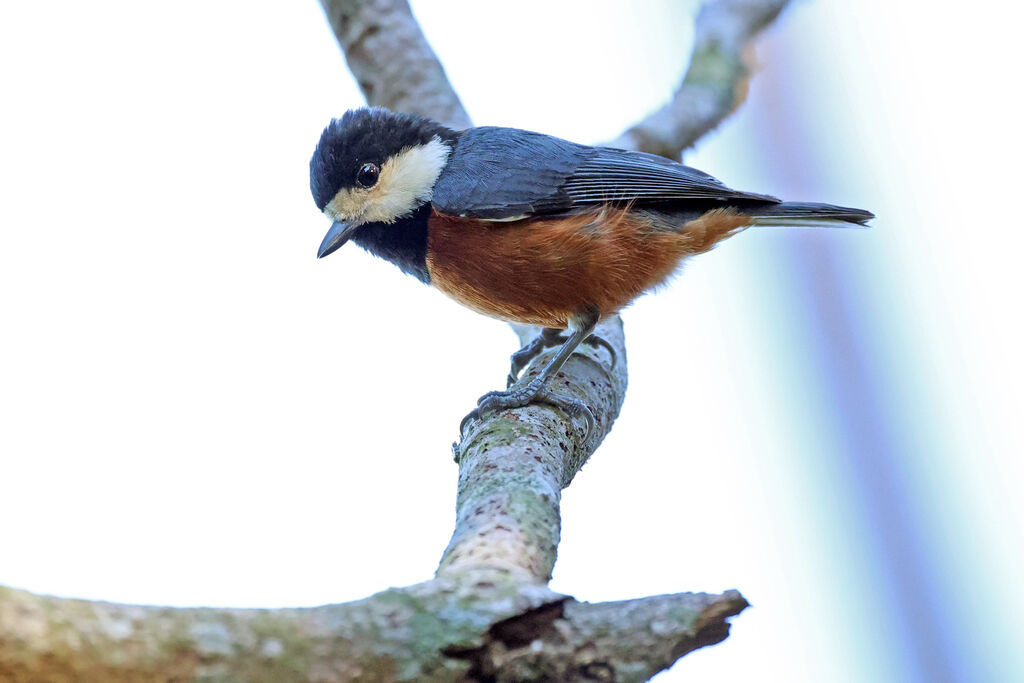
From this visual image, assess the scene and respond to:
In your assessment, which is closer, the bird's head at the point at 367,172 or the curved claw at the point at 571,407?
the curved claw at the point at 571,407

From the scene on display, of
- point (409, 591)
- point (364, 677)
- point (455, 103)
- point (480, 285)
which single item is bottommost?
point (364, 677)

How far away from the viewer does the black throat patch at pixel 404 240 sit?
13.8 feet

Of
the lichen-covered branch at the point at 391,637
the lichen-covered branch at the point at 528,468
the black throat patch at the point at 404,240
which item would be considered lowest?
the lichen-covered branch at the point at 391,637

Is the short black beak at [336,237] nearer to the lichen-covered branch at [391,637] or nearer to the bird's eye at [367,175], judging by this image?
the bird's eye at [367,175]

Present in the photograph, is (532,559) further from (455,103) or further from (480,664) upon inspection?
(455,103)

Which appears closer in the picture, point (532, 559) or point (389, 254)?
point (532, 559)

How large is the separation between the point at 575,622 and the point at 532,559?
14.9 inches

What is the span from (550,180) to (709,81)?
1777mm

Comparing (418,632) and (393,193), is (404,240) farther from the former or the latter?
(418,632)

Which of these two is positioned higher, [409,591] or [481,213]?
[481,213]

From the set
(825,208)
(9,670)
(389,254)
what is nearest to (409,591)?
(9,670)

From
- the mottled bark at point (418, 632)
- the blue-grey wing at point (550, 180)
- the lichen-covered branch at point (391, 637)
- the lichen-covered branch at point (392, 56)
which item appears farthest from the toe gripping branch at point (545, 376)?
the lichen-covered branch at point (391, 637)

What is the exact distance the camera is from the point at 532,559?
6.82 ft

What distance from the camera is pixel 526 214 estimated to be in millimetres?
4082
